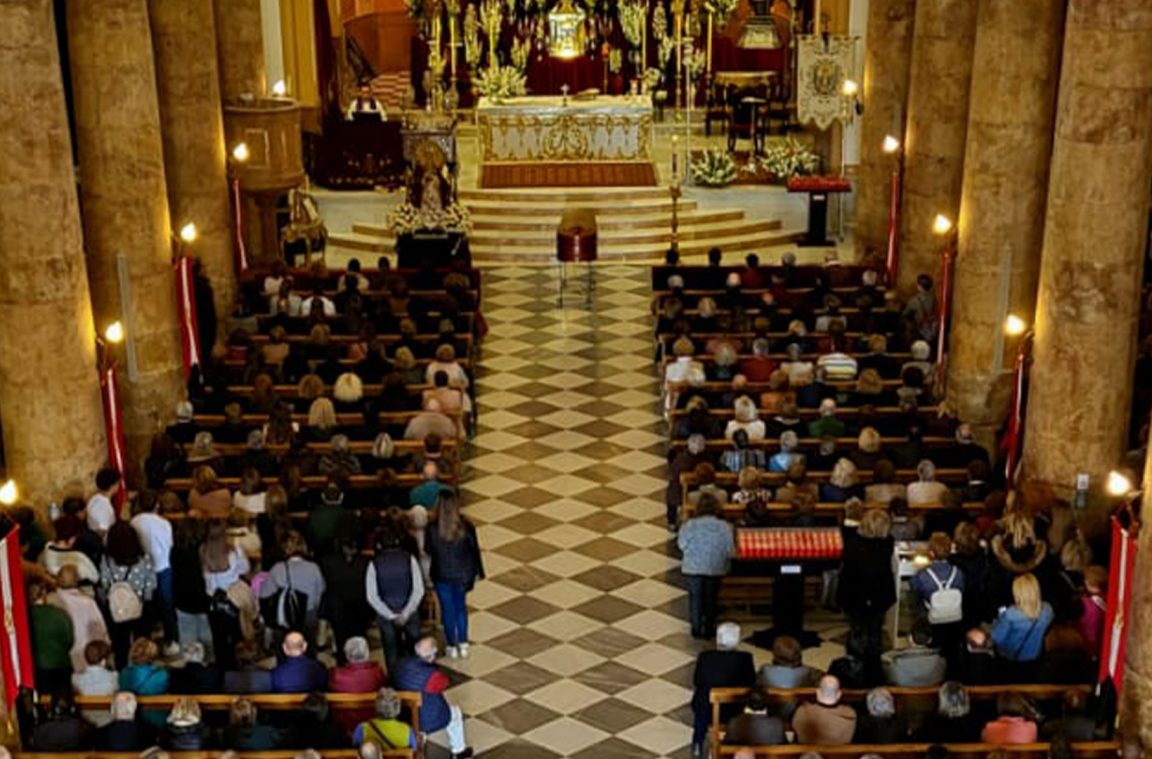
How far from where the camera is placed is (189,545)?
15.1 metres

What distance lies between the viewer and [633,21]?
34.7 m

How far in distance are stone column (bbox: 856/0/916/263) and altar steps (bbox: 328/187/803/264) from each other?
376 cm

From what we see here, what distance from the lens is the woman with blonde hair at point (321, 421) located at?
18.0 m

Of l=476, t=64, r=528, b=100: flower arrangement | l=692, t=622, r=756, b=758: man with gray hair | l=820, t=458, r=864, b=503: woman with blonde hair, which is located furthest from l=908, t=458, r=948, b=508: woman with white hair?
l=476, t=64, r=528, b=100: flower arrangement

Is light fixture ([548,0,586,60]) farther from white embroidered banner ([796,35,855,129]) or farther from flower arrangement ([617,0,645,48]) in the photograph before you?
white embroidered banner ([796,35,855,129])

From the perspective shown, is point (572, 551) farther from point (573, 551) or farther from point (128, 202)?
point (128, 202)

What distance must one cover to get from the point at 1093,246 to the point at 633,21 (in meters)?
20.1

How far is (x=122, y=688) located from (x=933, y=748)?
5.67 metres

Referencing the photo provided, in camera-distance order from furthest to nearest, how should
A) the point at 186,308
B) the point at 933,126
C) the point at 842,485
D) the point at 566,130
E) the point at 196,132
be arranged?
1. the point at 566,130
2. the point at 196,132
3. the point at 933,126
4. the point at 186,308
5. the point at 842,485

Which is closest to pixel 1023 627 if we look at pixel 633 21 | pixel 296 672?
pixel 296 672

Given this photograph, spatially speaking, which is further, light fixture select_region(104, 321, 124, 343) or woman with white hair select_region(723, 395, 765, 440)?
→ light fixture select_region(104, 321, 124, 343)

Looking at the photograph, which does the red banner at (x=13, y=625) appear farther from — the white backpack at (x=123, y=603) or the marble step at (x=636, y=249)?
the marble step at (x=636, y=249)

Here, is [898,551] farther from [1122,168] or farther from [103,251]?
[103,251]

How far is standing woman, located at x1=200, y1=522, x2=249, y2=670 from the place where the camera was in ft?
48.8
